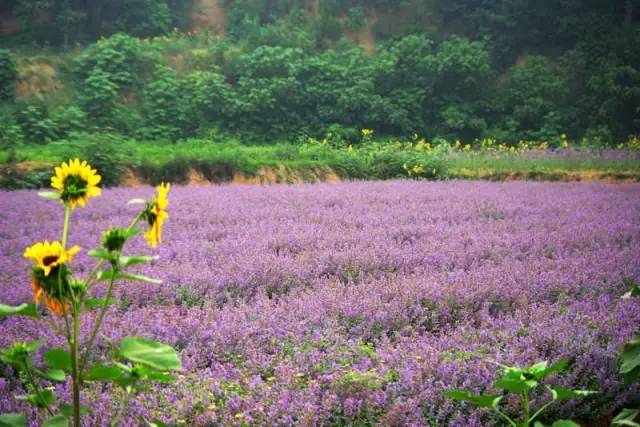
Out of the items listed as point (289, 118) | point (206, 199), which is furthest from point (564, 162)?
point (206, 199)

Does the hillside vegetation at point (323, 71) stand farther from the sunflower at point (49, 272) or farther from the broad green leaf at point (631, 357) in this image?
the broad green leaf at point (631, 357)

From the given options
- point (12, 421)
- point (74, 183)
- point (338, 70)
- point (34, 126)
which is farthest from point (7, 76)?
point (12, 421)

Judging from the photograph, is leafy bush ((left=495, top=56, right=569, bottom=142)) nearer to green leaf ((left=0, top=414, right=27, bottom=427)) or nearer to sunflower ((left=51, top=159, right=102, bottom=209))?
sunflower ((left=51, top=159, right=102, bottom=209))

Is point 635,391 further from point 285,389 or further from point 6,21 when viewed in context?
point 6,21

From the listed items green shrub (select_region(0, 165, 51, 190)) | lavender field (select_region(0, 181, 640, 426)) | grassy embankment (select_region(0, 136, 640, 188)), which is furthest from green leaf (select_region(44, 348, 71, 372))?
grassy embankment (select_region(0, 136, 640, 188))

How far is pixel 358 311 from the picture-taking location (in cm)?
323

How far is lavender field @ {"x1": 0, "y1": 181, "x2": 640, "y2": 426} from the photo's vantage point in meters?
2.22

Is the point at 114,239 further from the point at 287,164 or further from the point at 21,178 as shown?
the point at 287,164

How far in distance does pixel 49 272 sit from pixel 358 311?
2.13 meters

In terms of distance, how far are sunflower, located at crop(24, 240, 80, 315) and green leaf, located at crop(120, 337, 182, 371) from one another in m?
0.18

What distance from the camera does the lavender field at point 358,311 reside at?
222cm

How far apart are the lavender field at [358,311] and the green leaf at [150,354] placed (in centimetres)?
68

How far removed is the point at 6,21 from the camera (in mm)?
24641

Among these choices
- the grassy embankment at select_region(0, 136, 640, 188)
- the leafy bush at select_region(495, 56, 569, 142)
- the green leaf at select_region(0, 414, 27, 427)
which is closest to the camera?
the green leaf at select_region(0, 414, 27, 427)
